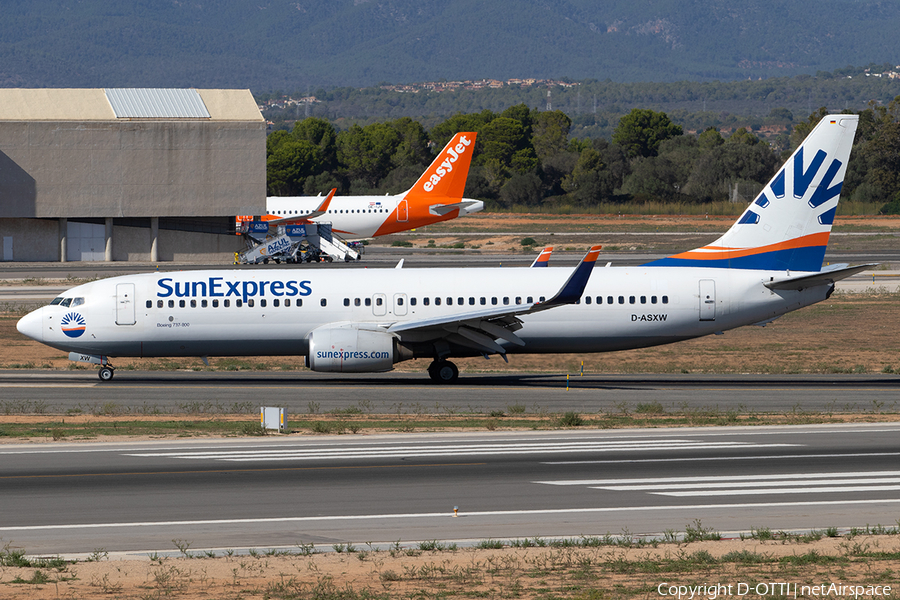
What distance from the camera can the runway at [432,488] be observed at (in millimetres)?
17156

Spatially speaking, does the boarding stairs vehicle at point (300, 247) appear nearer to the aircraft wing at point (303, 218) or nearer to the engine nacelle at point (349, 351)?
the aircraft wing at point (303, 218)

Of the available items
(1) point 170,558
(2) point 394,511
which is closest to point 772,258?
(2) point 394,511

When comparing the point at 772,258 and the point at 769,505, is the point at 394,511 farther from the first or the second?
the point at 772,258

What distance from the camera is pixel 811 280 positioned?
3569 centimetres

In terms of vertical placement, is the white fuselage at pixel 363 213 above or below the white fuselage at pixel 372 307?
above

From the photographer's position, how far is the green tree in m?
181

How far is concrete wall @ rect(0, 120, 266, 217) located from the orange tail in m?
13.5

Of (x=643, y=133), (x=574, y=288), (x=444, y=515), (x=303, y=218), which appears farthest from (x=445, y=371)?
(x=643, y=133)

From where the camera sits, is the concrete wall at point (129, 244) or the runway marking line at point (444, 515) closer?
the runway marking line at point (444, 515)

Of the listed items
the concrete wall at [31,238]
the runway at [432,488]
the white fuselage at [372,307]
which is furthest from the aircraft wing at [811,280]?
the concrete wall at [31,238]

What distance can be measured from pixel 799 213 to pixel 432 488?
22.6 metres

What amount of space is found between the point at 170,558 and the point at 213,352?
2152 centimetres

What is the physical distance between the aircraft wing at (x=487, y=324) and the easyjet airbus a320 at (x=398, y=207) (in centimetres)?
4513

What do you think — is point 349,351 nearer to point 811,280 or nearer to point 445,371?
point 445,371
